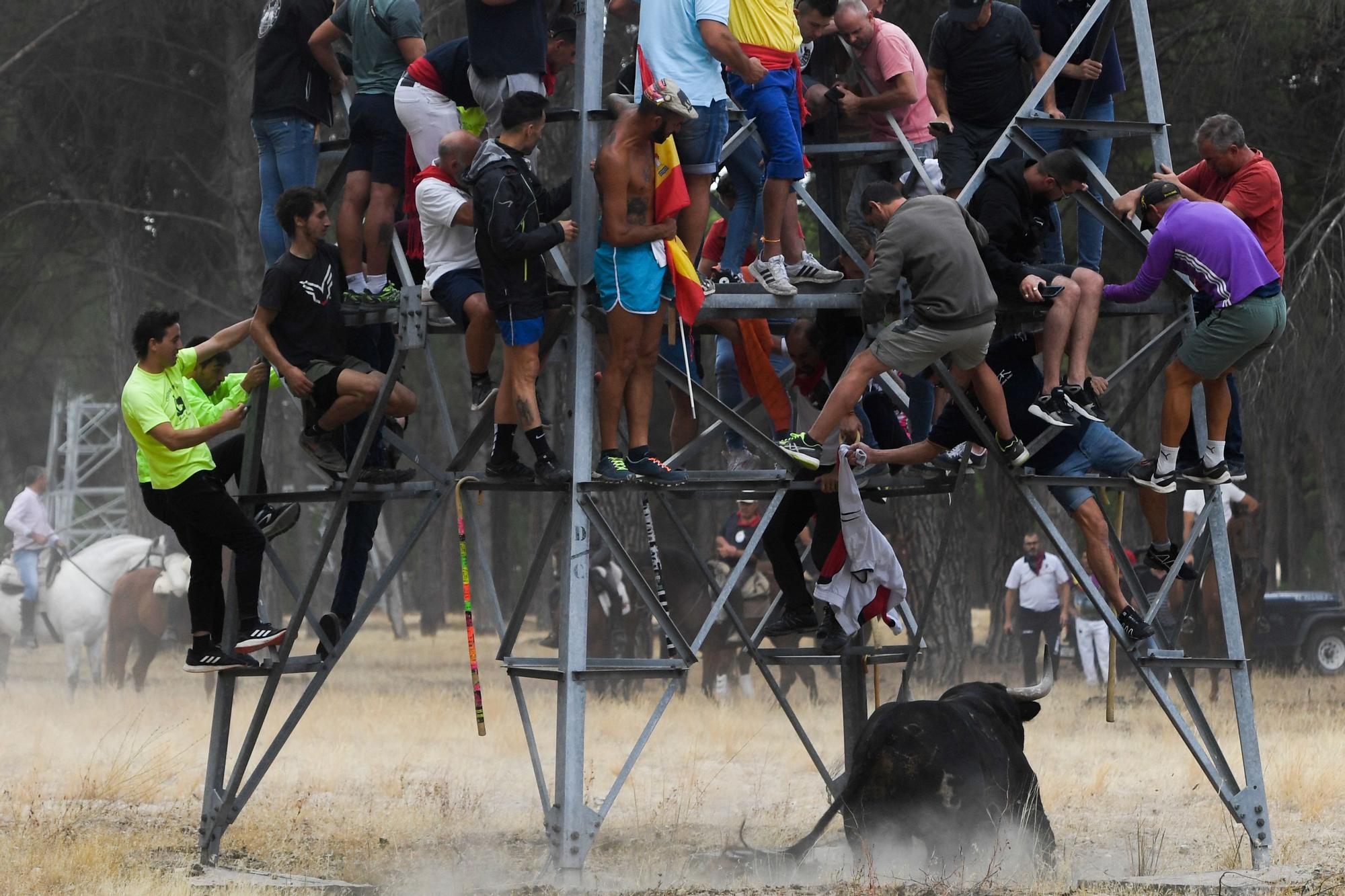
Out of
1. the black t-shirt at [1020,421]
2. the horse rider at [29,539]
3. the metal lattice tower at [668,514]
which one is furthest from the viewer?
A: the horse rider at [29,539]

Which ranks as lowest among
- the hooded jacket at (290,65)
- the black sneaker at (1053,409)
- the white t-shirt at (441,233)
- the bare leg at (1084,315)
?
the black sneaker at (1053,409)

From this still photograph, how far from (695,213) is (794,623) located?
2840mm

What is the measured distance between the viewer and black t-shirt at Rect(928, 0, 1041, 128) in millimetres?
11156

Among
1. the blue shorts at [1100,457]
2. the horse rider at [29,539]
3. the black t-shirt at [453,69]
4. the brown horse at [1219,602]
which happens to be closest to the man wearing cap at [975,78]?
the blue shorts at [1100,457]

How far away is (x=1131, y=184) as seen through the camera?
1905 centimetres

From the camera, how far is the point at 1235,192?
418 inches

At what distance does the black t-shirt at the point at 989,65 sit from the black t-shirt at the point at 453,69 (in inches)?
127

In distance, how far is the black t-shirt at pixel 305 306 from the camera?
10.2 meters

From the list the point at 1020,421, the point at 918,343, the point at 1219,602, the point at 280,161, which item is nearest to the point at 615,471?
the point at 918,343

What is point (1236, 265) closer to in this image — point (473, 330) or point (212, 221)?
point (473, 330)

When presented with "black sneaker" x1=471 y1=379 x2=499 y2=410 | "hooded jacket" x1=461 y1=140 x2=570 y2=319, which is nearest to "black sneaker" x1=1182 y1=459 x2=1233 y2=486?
"hooded jacket" x1=461 y1=140 x2=570 y2=319

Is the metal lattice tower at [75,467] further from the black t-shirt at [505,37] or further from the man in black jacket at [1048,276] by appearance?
the man in black jacket at [1048,276]

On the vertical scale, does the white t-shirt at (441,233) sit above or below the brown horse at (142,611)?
above

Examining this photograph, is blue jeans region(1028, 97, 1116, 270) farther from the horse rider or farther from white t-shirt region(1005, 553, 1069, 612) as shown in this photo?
the horse rider
